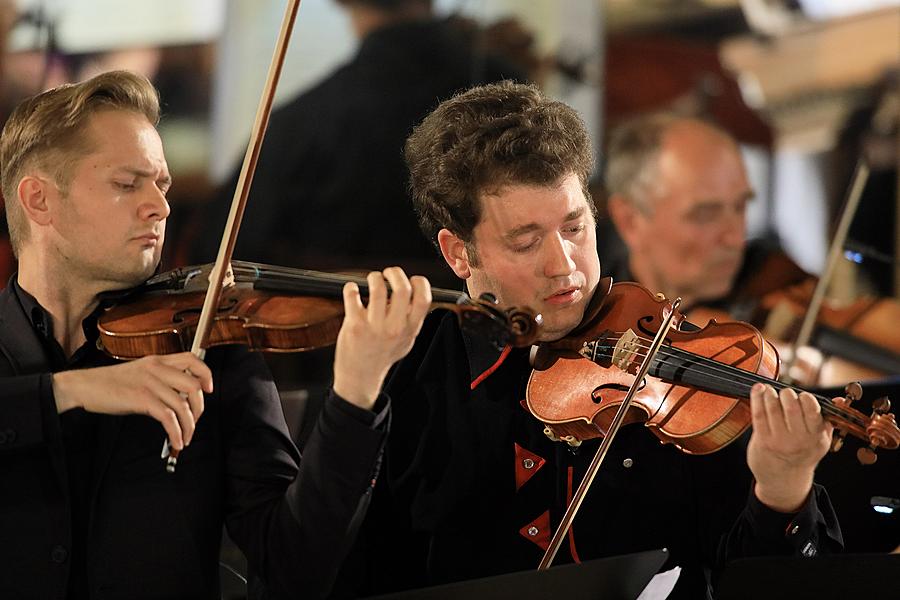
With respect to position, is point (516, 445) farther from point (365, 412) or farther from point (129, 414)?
point (129, 414)

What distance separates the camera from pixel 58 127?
2000mm

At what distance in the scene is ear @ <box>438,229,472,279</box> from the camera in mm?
2062

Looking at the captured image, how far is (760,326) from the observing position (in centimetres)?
432

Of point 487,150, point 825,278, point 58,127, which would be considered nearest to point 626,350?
point 487,150

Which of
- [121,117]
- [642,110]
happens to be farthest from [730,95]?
[121,117]

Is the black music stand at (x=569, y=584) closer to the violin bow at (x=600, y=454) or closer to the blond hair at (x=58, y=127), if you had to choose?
the violin bow at (x=600, y=454)

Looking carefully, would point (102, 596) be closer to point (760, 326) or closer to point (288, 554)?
point (288, 554)

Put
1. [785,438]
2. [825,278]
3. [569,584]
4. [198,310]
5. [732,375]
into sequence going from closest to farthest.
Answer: [569,584], [785,438], [732,375], [198,310], [825,278]

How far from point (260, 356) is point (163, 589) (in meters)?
0.40

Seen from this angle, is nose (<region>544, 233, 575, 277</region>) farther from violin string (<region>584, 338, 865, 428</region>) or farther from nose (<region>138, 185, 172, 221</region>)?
nose (<region>138, 185, 172, 221</region>)

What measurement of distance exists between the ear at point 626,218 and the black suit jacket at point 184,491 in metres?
2.64

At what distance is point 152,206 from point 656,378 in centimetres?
83

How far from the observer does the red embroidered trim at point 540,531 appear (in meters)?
1.96

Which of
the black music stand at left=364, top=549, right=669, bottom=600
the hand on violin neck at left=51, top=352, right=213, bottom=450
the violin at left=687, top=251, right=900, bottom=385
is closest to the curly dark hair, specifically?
the hand on violin neck at left=51, top=352, right=213, bottom=450
